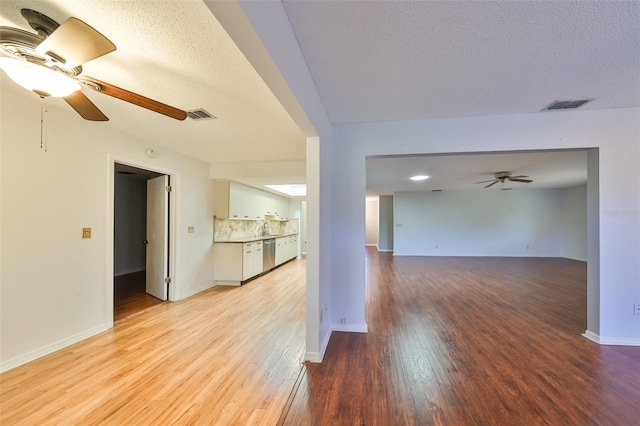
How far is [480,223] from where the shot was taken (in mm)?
8680

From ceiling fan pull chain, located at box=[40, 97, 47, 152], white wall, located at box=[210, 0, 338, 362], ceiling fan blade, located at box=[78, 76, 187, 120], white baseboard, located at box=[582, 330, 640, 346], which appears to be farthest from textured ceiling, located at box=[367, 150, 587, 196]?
ceiling fan pull chain, located at box=[40, 97, 47, 152]

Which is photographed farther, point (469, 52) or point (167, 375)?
point (167, 375)

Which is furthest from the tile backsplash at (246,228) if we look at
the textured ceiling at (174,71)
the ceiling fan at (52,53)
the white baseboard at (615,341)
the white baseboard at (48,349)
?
the white baseboard at (615,341)

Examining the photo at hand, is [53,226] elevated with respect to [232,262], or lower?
elevated

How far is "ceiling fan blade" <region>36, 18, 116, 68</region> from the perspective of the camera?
3.82 ft

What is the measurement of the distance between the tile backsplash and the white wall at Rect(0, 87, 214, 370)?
6.85 feet

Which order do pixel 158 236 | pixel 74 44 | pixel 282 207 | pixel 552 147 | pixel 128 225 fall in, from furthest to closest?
pixel 282 207 → pixel 128 225 → pixel 158 236 → pixel 552 147 → pixel 74 44

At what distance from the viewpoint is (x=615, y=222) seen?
253cm

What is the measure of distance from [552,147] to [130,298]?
605 centimetres

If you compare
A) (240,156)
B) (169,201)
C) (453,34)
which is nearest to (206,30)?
(453,34)

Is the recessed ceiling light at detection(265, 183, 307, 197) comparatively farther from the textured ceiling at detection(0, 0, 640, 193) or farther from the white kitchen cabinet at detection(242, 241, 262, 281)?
the textured ceiling at detection(0, 0, 640, 193)

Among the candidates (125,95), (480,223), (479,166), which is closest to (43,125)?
(125,95)

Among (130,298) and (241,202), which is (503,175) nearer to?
(241,202)

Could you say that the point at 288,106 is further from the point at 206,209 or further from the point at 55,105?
the point at 206,209
